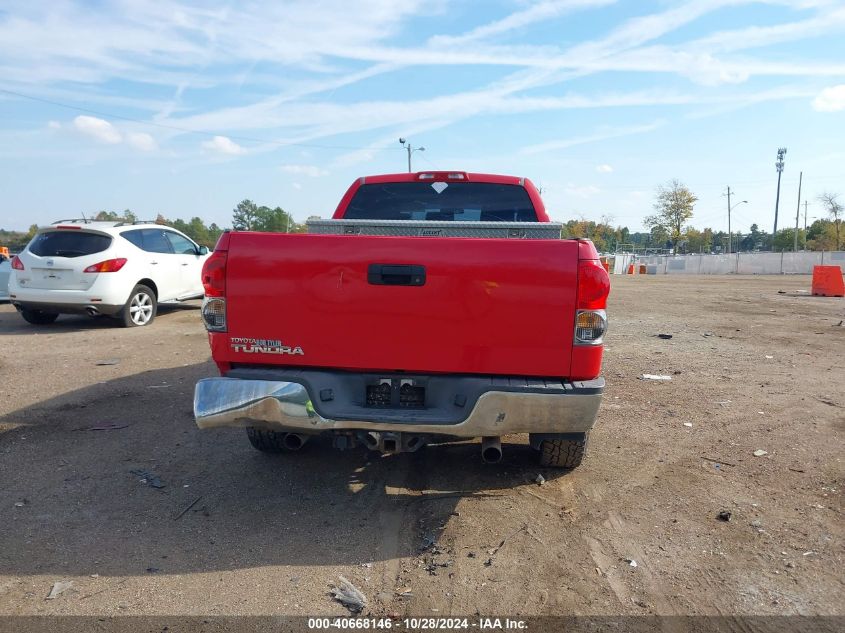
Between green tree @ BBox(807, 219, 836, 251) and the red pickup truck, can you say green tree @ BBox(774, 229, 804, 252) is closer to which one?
green tree @ BBox(807, 219, 836, 251)

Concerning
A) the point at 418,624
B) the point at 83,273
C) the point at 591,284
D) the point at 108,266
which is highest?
the point at 591,284

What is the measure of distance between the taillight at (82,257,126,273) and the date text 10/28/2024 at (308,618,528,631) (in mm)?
8387

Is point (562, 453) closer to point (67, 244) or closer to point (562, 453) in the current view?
point (562, 453)

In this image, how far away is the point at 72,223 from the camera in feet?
32.2

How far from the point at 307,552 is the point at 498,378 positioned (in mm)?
1386

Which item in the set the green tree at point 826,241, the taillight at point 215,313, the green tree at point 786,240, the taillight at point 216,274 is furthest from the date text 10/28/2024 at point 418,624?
the green tree at point 786,240

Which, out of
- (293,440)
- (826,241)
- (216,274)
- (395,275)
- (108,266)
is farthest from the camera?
(826,241)

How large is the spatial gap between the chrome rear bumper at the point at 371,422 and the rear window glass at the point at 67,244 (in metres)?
7.46

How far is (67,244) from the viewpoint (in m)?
9.48


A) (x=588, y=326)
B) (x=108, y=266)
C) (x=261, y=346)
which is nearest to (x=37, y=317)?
(x=108, y=266)

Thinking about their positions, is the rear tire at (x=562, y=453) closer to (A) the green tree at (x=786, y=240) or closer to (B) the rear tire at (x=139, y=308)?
(B) the rear tire at (x=139, y=308)

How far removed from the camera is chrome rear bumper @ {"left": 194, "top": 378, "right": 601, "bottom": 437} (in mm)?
3170

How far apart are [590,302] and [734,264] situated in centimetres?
5185

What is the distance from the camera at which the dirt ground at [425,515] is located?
283 cm
